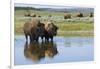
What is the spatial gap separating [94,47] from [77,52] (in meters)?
0.21

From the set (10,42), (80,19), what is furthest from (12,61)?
(80,19)

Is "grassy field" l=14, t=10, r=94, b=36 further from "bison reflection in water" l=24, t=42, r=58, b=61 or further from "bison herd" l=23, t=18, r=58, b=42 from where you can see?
"bison reflection in water" l=24, t=42, r=58, b=61

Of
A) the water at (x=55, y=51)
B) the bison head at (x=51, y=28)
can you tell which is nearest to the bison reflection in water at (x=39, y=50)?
the water at (x=55, y=51)

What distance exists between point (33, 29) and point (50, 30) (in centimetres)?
18

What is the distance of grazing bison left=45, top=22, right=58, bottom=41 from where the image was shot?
2141mm

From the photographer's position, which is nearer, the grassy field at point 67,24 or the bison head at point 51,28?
the grassy field at point 67,24

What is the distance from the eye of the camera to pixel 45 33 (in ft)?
7.01

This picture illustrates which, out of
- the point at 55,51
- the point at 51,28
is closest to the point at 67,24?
the point at 51,28

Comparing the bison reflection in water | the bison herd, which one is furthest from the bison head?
the bison reflection in water

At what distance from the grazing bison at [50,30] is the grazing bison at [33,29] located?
5cm

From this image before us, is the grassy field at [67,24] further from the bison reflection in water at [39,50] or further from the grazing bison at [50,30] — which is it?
the bison reflection in water at [39,50]

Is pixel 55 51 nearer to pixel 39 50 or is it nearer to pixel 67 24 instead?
pixel 39 50

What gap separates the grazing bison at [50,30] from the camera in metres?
A: 2.14

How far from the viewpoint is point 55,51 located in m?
2.17
